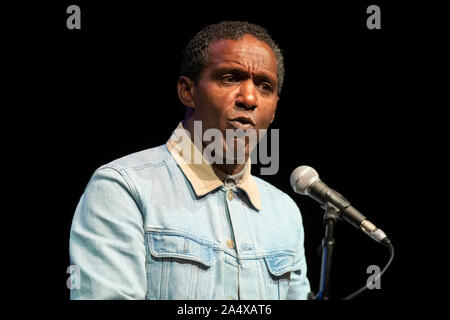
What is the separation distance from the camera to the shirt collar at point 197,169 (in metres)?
2.32

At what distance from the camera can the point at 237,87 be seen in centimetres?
236

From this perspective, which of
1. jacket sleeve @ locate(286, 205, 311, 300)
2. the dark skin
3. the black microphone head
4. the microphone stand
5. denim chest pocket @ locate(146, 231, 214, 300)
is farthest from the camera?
jacket sleeve @ locate(286, 205, 311, 300)

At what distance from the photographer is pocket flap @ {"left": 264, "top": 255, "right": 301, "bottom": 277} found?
91.7 inches

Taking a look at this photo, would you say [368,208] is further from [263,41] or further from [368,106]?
[263,41]

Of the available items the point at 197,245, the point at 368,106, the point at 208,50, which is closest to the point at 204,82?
the point at 208,50

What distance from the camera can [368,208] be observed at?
3.29 metres

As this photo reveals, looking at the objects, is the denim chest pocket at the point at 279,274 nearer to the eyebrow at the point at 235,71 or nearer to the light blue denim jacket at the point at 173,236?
the light blue denim jacket at the point at 173,236

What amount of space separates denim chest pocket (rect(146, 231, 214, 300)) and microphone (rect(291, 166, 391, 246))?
52cm

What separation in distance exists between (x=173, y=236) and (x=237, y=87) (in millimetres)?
749

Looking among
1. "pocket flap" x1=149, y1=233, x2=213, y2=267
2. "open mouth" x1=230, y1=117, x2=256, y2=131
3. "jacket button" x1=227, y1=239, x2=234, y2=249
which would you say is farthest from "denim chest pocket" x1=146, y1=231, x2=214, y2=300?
"open mouth" x1=230, y1=117, x2=256, y2=131

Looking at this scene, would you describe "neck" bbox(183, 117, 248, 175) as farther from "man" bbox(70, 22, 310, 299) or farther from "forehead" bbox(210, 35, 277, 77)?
"forehead" bbox(210, 35, 277, 77)

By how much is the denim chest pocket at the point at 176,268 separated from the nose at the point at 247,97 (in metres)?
0.66

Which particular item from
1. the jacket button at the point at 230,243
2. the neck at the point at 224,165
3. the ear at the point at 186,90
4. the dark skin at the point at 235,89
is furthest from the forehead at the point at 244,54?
the jacket button at the point at 230,243

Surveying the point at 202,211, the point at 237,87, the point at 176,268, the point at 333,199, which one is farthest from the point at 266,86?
the point at 176,268
